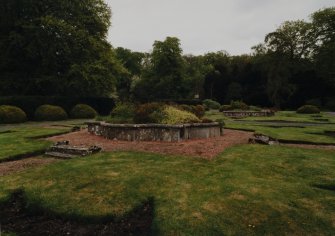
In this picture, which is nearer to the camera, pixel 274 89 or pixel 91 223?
pixel 91 223

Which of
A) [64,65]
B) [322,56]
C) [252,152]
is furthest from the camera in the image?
[322,56]

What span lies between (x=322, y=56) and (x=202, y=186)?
49016 mm

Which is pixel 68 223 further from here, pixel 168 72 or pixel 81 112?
pixel 168 72

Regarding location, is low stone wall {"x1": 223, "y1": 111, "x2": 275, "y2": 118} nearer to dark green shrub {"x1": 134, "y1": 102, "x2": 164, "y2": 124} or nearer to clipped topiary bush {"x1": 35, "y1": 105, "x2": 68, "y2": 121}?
clipped topiary bush {"x1": 35, "y1": 105, "x2": 68, "y2": 121}

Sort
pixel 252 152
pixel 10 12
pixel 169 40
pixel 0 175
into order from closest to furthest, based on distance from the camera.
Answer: pixel 0 175 < pixel 252 152 < pixel 10 12 < pixel 169 40

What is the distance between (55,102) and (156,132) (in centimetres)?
1949

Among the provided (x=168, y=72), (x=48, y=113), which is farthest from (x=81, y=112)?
(x=168, y=72)

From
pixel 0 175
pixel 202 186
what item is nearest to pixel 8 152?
pixel 0 175

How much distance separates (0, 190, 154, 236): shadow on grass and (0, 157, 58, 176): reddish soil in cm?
262

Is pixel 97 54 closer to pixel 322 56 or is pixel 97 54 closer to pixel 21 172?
pixel 21 172

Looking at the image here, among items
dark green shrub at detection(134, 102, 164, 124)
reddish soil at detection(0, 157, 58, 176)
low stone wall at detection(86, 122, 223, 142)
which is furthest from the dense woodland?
reddish soil at detection(0, 157, 58, 176)

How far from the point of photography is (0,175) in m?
7.25

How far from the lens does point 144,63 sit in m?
77.9

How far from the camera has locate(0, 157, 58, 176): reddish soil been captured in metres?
7.68
